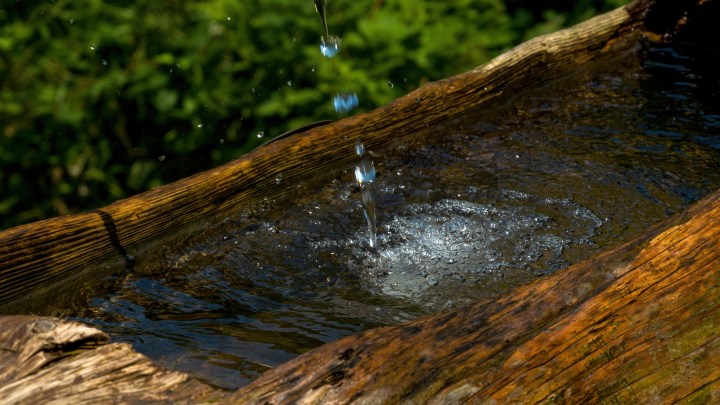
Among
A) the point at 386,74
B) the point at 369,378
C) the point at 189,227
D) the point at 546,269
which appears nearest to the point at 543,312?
the point at 369,378

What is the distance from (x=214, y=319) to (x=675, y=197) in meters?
1.64

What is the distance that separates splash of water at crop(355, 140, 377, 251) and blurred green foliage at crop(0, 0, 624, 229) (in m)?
0.91

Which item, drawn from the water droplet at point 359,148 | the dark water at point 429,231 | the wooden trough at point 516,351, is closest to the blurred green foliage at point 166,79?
the dark water at point 429,231

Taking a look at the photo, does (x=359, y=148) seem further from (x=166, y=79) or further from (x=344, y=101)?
(x=166, y=79)

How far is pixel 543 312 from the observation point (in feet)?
6.46

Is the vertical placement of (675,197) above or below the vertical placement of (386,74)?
below

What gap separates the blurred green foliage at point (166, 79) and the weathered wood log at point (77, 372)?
2492mm

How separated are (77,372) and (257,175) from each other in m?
1.56

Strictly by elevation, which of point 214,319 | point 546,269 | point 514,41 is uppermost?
point 514,41

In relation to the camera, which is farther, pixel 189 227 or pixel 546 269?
pixel 189 227

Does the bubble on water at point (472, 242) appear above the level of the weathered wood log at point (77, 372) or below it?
below

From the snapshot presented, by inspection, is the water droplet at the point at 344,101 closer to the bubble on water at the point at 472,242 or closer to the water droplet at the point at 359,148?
the water droplet at the point at 359,148

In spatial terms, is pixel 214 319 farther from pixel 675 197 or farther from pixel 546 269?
pixel 675 197

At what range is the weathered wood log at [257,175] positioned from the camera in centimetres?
269
